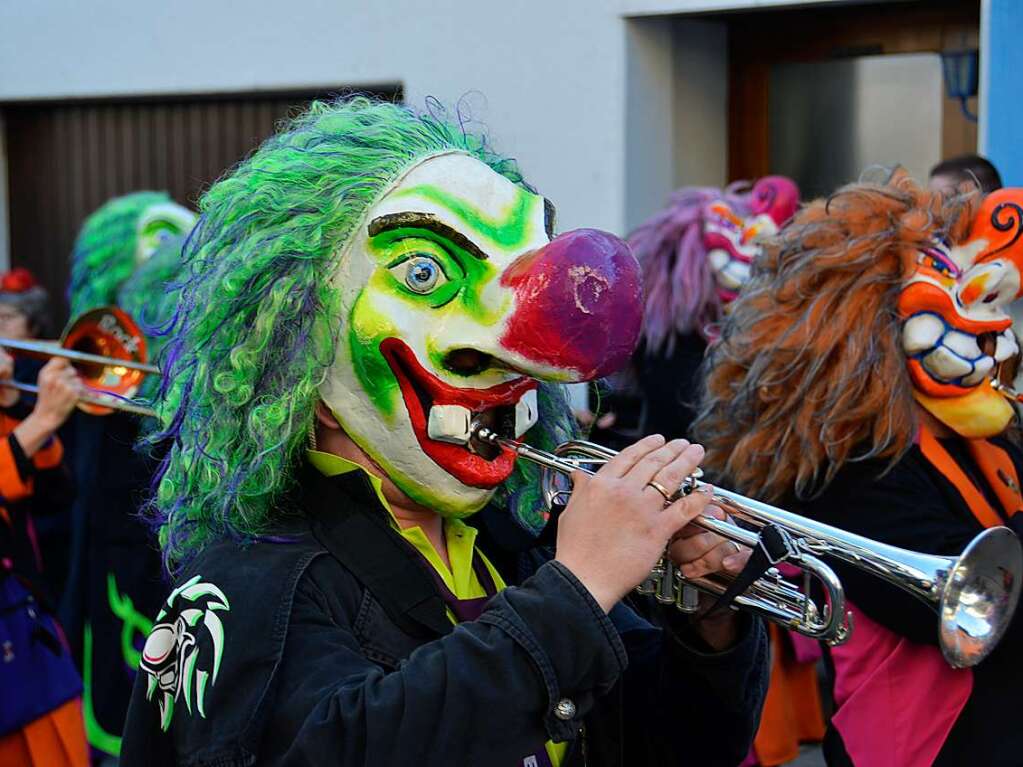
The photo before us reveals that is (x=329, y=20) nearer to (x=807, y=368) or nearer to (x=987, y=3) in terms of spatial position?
(x=987, y=3)

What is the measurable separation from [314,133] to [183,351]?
0.35 m

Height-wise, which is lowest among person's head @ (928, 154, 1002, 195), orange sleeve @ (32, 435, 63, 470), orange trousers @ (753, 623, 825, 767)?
orange trousers @ (753, 623, 825, 767)

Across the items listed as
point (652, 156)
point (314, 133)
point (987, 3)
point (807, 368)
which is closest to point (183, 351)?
point (314, 133)

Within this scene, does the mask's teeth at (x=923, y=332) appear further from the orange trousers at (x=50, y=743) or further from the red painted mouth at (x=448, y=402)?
the orange trousers at (x=50, y=743)

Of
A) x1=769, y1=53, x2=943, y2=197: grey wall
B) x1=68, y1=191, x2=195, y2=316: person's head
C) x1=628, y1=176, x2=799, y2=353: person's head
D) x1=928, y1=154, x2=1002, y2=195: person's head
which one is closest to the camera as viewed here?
x1=928, y1=154, x2=1002, y2=195: person's head

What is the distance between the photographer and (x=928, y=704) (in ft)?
9.04

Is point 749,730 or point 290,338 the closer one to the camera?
point 290,338

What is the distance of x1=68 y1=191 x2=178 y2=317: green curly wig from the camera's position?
5.52 m

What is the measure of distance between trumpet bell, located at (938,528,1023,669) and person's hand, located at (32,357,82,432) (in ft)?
9.12

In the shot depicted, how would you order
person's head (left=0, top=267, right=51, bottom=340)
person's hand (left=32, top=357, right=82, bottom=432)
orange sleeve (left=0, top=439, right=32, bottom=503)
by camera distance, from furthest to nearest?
person's head (left=0, top=267, right=51, bottom=340)
person's hand (left=32, top=357, right=82, bottom=432)
orange sleeve (left=0, top=439, right=32, bottom=503)

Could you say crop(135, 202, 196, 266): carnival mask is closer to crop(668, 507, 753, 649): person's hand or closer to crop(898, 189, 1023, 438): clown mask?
crop(898, 189, 1023, 438): clown mask

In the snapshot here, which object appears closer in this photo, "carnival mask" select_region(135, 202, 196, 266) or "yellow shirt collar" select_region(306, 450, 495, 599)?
"yellow shirt collar" select_region(306, 450, 495, 599)

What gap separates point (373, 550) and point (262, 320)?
33 cm

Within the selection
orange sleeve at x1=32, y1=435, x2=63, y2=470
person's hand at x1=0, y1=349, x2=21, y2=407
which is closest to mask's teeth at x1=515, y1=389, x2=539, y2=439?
orange sleeve at x1=32, y1=435, x2=63, y2=470
